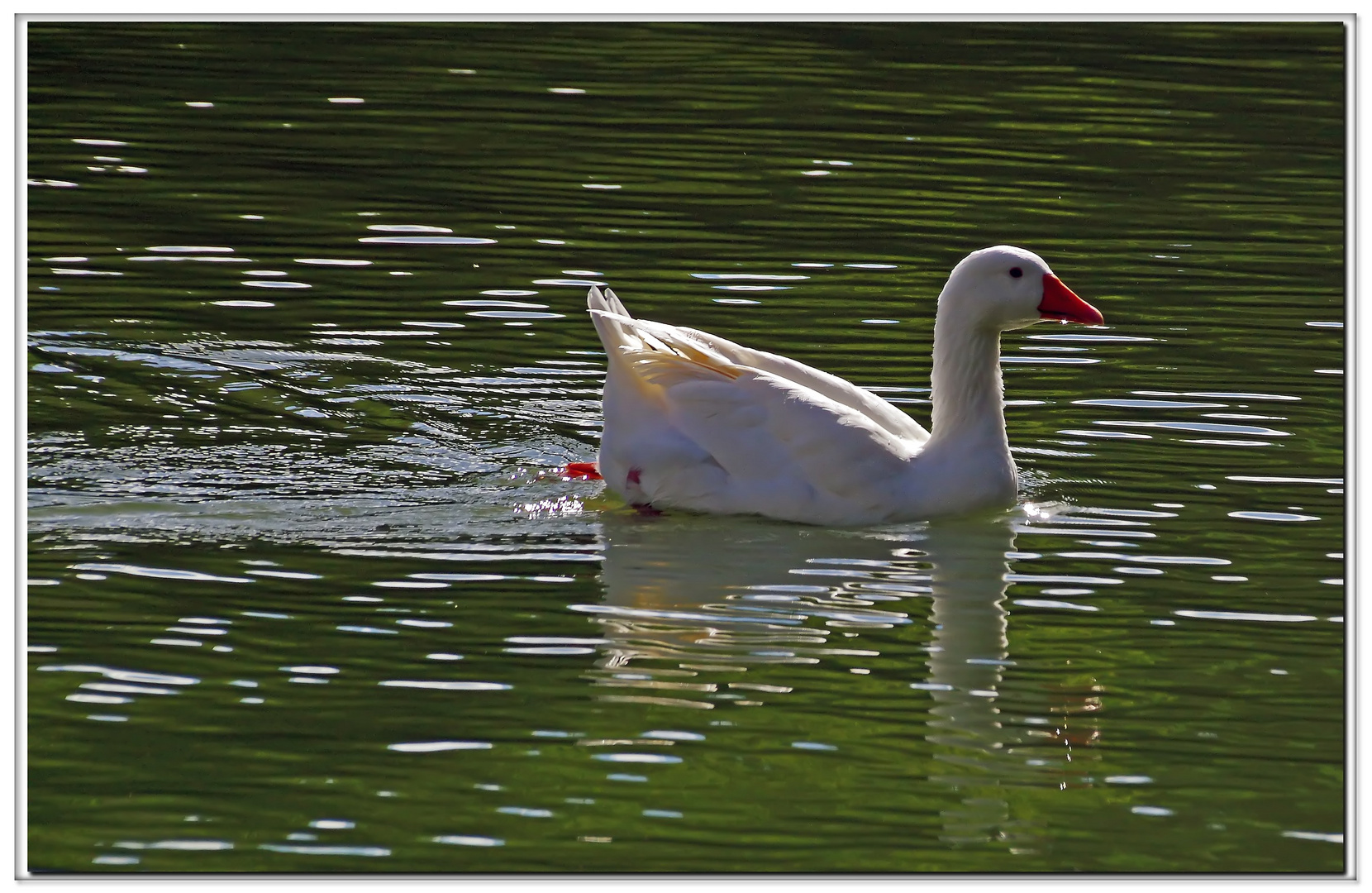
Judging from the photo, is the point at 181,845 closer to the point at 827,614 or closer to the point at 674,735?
the point at 674,735

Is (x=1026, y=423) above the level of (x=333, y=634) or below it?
above

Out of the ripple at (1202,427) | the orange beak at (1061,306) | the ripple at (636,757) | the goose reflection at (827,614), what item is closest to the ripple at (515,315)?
the goose reflection at (827,614)

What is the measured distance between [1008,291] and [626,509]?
2490 millimetres

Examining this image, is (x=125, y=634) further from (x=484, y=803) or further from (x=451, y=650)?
(x=484, y=803)

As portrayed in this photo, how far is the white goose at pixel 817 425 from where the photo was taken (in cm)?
1049

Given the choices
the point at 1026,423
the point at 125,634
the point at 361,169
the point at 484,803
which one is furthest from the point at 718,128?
the point at 484,803

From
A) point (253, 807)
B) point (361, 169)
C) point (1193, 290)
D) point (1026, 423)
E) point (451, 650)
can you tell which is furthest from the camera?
point (361, 169)

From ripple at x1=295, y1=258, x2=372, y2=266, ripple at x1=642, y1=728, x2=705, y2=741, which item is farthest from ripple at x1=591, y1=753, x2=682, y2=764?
ripple at x1=295, y1=258, x2=372, y2=266

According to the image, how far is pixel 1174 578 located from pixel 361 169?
10011 mm

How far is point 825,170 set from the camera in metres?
18.3

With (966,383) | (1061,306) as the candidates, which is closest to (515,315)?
(966,383)

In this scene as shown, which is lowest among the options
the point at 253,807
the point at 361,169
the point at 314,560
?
the point at 253,807

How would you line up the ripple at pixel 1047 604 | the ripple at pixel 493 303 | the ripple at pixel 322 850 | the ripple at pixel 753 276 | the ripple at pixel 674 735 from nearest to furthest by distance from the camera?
the ripple at pixel 322 850
the ripple at pixel 674 735
the ripple at pixel 1047 604
the ripple at pixel 493 303
the ripple at pixel 753 276

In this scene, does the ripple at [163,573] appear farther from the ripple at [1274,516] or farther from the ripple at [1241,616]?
the ripple at [1274,516]
